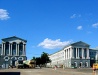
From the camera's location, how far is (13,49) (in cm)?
18738

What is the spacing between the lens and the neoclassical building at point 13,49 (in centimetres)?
18275

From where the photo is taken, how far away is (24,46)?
186625 millimetres

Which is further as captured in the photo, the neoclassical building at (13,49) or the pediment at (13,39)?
the pediment at (13,39)

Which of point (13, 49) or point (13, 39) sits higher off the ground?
point (13, 39)

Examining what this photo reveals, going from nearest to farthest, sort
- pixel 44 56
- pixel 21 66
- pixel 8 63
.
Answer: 1. pixel 21 66
2. pixel 8 63
3. pixel 44 56

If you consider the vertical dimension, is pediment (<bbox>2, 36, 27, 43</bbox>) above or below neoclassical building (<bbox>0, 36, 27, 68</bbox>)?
above

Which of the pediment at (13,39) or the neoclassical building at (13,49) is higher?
the pediment at (13,39)

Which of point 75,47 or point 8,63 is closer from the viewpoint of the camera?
point 8,63

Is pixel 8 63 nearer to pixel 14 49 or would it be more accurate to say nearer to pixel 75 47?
pixel 14 49

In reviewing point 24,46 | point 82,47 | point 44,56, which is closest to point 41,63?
point 44,56

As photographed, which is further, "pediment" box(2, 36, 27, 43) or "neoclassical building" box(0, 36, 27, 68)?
"pediment" box(2, 36, 27, 43)

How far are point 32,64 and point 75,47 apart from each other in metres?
78.2

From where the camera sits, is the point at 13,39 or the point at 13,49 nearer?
the point at 13,49

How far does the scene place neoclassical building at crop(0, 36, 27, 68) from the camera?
18275 centimetres
